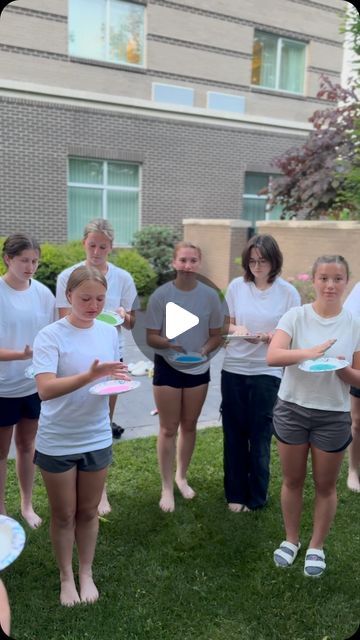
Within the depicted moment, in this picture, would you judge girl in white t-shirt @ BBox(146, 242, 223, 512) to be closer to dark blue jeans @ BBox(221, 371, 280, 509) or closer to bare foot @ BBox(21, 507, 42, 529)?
dark blue jeans @ BBox(221, 371, 280, 509)

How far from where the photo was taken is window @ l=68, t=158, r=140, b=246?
42.8 feet

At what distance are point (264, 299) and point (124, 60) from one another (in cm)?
1192

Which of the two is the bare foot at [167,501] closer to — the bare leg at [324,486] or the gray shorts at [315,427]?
the bare leg at [324,486]

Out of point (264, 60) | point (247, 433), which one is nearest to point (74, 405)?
point (247, 433)

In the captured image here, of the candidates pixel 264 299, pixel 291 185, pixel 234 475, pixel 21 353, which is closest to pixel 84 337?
pixel 21 353

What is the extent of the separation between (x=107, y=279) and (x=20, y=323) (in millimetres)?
754

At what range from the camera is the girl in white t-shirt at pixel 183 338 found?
10.6ft

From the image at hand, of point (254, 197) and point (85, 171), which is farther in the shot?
point (254, 197)

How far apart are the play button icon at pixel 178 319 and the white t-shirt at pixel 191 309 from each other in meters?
0.02

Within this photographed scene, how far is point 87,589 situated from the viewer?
2.71 meters

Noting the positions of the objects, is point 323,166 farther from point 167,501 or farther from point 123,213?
point 167,501

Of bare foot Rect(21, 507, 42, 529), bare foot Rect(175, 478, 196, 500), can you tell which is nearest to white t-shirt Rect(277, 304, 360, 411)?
bare foot Rect(175, 478, 196, 500)

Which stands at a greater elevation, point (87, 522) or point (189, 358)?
point (189, 358)

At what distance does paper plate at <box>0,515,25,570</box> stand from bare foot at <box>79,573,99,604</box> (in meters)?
1.62
